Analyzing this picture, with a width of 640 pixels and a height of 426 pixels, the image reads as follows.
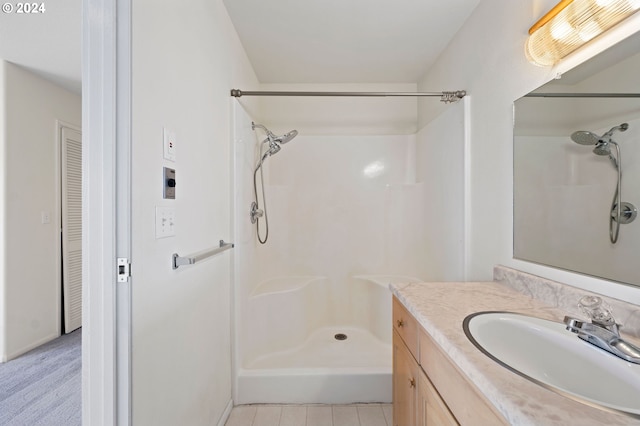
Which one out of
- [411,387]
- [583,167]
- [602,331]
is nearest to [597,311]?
[602,331]

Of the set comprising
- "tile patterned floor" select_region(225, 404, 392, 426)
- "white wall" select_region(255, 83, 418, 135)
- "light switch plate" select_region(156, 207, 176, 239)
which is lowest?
"tile patterned floor" select_region(225, 404, 392, 426)

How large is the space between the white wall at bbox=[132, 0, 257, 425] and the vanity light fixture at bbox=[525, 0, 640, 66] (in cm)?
144

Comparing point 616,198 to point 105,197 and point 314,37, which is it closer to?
point 105,197

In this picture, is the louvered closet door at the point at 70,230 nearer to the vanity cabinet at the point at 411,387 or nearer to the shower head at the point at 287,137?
the shower head at the point at 287,137

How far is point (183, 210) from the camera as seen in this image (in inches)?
43.8

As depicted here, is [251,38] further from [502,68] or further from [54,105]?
[54,105]

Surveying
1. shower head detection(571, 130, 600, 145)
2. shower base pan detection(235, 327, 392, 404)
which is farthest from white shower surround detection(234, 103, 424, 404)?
shower head detection(571, 130, 600, 145)

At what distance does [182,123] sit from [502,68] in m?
1.53

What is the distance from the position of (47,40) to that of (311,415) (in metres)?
3.12

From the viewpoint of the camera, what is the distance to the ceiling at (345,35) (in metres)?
1.56

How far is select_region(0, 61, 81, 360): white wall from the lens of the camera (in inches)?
84.4

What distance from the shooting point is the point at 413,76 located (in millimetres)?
2398

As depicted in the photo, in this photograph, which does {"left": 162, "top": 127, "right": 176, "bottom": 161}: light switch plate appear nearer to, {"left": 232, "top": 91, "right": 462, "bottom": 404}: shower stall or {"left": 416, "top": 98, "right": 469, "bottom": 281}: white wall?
{"left": 232, "top": 91, "right": 462, "bottom": 404}: shower stall

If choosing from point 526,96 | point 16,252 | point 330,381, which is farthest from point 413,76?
point 16,252
